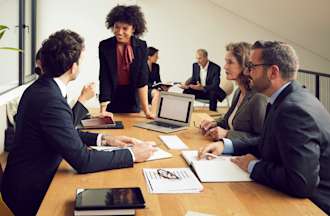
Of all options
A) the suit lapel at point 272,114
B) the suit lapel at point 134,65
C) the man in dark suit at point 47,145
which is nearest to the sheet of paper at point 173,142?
A: the man in dark suit at point 47,145

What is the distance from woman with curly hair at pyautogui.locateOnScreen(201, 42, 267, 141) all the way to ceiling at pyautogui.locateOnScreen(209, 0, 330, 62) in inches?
169

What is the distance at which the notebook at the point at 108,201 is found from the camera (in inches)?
48.8

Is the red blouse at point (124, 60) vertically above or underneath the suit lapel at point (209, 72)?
above

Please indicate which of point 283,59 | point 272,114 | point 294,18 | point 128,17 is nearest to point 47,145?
point 272,114

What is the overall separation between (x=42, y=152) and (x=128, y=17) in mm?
1569

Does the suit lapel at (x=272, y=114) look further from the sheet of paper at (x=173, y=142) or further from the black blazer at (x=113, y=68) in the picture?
the black blazer at (x=113, y=68)

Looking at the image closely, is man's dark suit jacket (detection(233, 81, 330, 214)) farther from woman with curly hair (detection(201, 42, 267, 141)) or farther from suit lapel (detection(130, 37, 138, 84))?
suit lapel (detection(130, 37, 138, 84))

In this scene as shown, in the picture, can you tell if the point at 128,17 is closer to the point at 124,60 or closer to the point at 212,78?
the point at 124,60

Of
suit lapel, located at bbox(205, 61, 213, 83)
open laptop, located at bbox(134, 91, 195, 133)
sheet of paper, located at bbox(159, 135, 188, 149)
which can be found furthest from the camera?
suit lapel, located at bbox(205, 61, 213, 83)

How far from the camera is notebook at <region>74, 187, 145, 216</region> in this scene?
1240 millimetres

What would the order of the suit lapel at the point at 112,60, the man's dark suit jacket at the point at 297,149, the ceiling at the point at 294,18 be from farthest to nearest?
the ceiling at the point at 294,18 < the suit lapel at the point at 112,60 < the man's dark suit jacket at the point at 297,149

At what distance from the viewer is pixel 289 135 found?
4.82 ft

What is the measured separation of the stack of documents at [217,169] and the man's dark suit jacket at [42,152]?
0.29 m

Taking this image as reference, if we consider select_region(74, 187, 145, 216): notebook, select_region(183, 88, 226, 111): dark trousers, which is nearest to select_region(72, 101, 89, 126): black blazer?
select_region(74, 187, 145, 216): notebook
